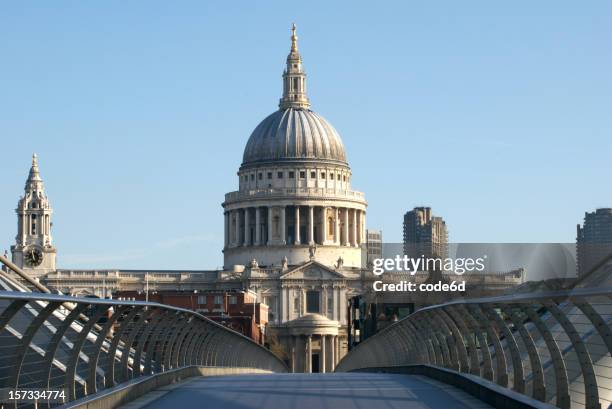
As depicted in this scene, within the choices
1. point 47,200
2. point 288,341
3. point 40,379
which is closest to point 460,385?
point 40,379

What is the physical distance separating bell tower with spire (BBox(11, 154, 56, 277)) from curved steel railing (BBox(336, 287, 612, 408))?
156724 millimetres

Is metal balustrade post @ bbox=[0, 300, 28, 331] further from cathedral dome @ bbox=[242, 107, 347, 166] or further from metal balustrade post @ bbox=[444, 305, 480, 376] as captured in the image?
cathedral dome @ bbox=[242, 107, 347, 166]

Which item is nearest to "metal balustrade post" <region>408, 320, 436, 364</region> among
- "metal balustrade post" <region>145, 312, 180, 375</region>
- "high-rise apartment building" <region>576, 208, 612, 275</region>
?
"metal balustrade post" <region>145, 312, 180, 375</region>

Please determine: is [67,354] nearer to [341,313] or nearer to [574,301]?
[574,301]

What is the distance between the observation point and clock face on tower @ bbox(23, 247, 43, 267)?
182 m

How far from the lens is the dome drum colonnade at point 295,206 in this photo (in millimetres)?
188875

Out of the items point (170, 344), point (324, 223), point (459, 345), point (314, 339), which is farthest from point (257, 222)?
point (459, 345)

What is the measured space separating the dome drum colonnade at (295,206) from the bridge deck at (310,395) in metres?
160

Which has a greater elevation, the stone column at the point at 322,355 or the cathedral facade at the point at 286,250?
the cathedral facade at the point at 286,250

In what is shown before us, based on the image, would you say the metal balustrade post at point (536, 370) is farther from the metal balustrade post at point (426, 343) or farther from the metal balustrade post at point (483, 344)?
the metal balustrade post at point (426, 343)

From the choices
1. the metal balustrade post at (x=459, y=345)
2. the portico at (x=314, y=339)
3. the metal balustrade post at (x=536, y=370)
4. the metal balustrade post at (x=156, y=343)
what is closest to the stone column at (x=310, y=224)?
the portico at (x=314, y=339)

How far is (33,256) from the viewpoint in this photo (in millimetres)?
182625

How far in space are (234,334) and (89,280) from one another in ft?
477

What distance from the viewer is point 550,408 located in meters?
15.3
